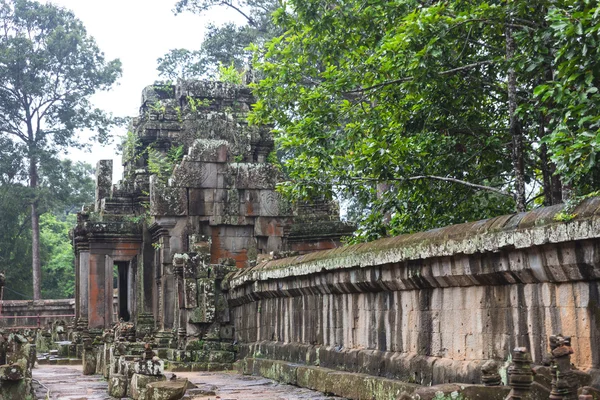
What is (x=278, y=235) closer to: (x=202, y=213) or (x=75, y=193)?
(x=202, y=213)

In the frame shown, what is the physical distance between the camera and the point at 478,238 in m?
7.09

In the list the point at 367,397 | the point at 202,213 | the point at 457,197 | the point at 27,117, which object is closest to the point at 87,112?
the point at 27,117

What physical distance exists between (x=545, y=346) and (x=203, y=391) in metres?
5.01

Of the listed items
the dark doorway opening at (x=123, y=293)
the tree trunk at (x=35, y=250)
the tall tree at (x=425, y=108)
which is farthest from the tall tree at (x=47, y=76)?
the tall tree at (x=425, y=108)

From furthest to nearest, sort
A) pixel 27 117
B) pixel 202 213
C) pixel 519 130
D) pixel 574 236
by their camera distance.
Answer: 1. pixel 27 117
2. pixel 202 213
3. pixel 519 130
4. pixel 574 236

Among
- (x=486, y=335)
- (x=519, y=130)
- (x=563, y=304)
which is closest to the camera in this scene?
(x=563, y=304)

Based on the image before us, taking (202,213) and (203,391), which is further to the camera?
(202,213)

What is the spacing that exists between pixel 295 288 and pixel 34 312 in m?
27.7

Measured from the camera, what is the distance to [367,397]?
882cm

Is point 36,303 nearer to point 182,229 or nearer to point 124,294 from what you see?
point 124,294

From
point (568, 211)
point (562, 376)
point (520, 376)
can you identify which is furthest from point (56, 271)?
point (562, 376)

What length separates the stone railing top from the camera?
6.02 meters

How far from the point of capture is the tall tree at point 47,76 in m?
47.1

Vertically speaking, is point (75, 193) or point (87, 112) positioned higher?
point (87, 112)
